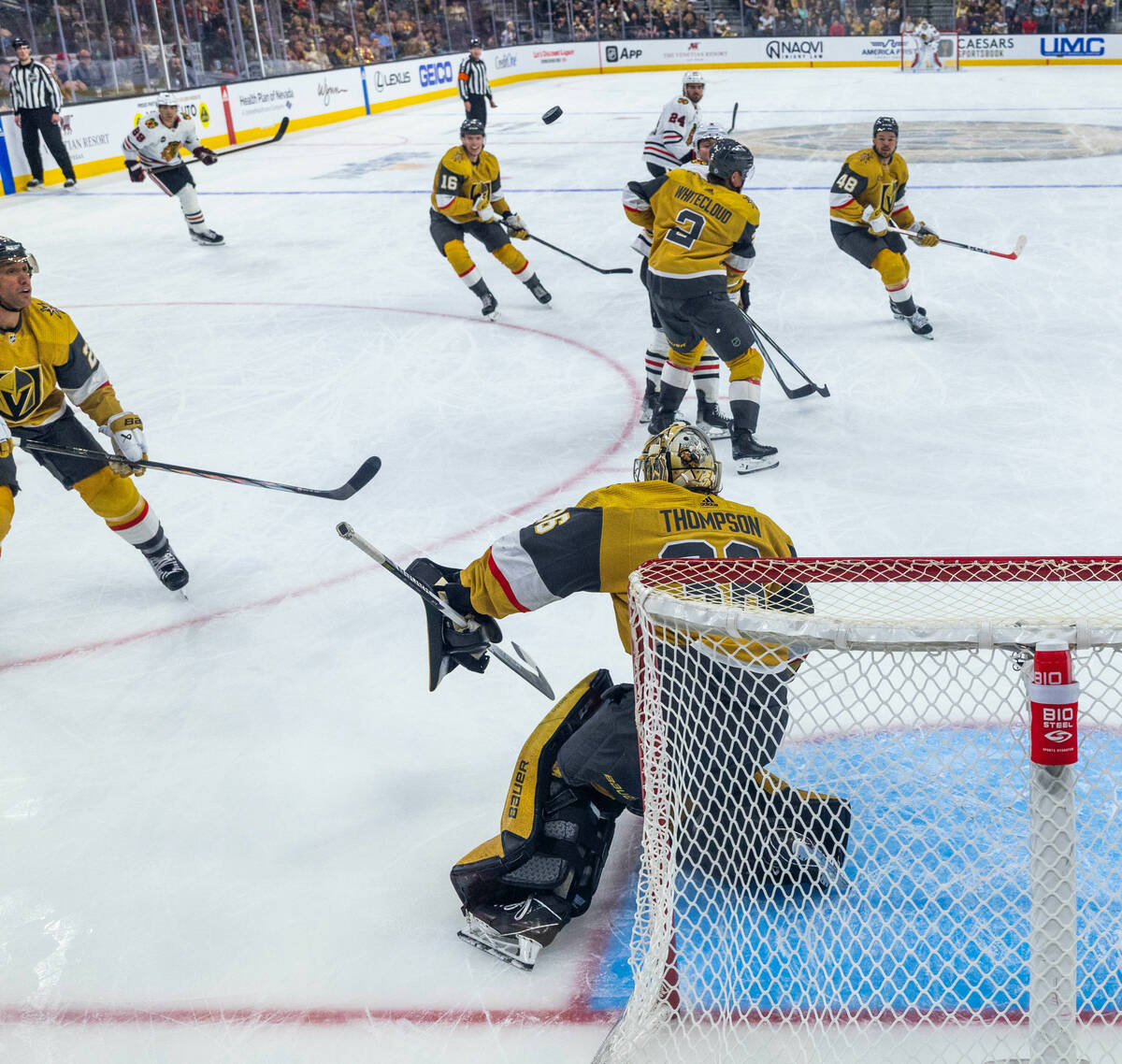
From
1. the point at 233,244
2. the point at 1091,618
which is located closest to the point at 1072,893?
the point at 1091,618

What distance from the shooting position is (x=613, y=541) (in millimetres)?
2150

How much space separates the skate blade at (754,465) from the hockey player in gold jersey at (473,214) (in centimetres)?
261

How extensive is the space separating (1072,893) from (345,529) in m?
1.51

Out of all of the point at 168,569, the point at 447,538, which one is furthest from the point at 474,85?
the point at 168,569

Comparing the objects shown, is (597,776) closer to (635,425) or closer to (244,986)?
(244,986)

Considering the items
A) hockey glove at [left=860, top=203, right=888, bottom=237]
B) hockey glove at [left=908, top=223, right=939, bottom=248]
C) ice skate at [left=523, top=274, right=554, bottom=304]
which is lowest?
ice skate at [left=523, top=274, right=554, bottom=304]

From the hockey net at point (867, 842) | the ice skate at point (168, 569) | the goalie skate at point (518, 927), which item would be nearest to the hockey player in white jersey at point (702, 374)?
the ice skate at point (168, 569)

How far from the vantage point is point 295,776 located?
2.87 m

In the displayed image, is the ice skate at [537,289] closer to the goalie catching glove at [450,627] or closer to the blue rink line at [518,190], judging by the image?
the blue rink line at [518,190]

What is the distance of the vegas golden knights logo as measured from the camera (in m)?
3.30

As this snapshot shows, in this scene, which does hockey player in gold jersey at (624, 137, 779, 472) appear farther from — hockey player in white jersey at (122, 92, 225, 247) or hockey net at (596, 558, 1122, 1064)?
hockey player in white jersey at (122, 92, 225, 247)

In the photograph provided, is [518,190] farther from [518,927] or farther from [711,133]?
[518,927]

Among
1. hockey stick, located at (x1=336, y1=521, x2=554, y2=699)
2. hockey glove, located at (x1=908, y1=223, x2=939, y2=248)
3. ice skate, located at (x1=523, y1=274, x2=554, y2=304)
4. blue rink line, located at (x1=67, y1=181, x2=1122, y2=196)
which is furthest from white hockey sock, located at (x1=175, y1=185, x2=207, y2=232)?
hockey stick, located at (x1=336, y1=521, x2=554, y2=699)

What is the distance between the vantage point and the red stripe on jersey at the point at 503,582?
7.30ft
